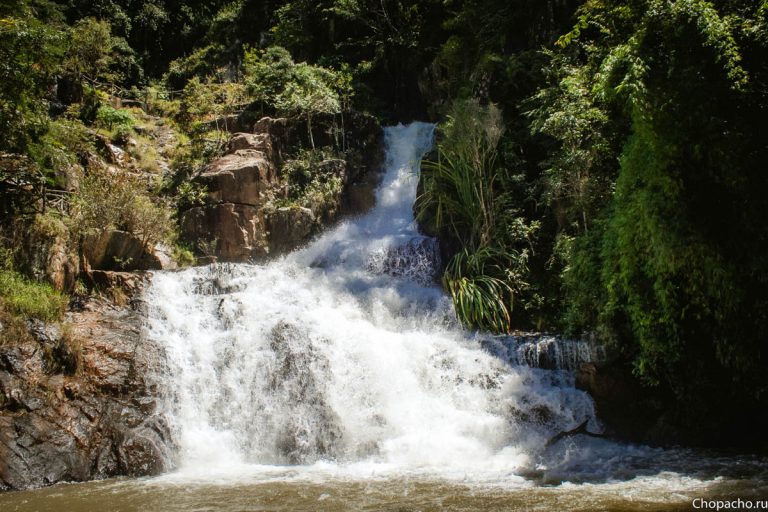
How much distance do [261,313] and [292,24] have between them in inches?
682

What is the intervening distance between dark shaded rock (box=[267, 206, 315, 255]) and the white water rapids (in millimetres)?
3082

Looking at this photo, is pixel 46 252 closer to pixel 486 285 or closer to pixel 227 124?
pixel 486 285

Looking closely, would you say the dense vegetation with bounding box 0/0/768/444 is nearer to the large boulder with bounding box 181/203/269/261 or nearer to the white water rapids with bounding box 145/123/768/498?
the large boulder with bounding box 181/203/269/261

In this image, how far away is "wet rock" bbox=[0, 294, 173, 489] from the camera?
25.3ft

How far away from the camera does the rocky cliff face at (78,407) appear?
25.4 ft

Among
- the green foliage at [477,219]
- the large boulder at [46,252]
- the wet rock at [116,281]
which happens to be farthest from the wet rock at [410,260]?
the large boulder at [46,252]

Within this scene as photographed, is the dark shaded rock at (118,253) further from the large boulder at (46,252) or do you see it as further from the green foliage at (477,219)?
the green foliage at (477,219)

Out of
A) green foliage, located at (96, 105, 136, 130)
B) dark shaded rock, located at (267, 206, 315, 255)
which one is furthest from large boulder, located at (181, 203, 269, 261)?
green foliage, located at (96, 105, 136, 130)

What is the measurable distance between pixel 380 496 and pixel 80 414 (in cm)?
510

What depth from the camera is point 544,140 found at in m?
13.8

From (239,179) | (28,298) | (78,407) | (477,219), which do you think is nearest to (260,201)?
(239,179)

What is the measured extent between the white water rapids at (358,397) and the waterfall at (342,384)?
0.07 ft

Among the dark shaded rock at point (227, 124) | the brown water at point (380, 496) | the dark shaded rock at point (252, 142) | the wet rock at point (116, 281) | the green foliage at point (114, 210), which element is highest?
the dark shaded rock at point (227, 124)

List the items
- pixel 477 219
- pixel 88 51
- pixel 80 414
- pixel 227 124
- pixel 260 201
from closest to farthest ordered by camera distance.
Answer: pixel 80 414
pixel 477 219
pixel 260 201
pixel 88 51
pixel 227 124
